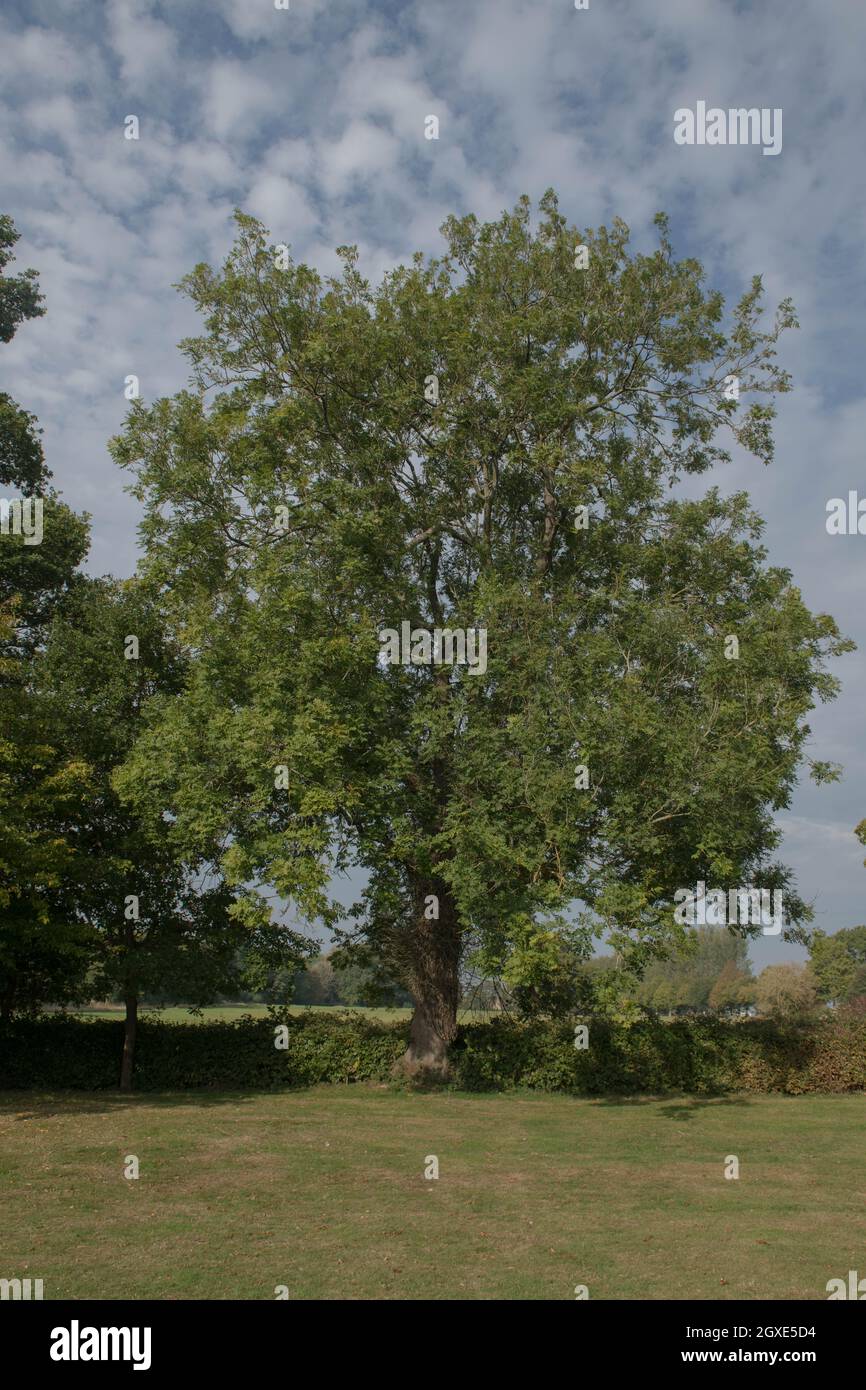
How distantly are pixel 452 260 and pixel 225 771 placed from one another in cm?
1397

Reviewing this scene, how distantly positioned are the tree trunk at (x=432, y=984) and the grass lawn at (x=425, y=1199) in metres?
2.05

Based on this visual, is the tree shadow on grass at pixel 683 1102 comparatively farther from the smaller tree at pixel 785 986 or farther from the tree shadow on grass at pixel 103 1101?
the smaller tree at pixel 785 986

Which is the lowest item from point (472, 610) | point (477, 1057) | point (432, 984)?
point (477, 1057)

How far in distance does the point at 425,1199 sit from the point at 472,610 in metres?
11.8

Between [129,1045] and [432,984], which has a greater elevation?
[432,984]

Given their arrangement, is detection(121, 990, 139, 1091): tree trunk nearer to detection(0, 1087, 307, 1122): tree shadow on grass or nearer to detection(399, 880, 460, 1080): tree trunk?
detection(0, 1087, 307, 1122): tree shadow on grass

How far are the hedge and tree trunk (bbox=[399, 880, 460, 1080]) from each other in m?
0.61

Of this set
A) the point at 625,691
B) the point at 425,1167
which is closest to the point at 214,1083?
the point at 425,1167

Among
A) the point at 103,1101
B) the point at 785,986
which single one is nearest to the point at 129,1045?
the point at 103,1101

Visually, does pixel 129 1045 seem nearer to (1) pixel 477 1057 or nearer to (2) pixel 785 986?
(1) pixel 477 1057

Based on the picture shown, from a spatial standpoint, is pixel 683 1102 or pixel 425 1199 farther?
pixel 683 1102

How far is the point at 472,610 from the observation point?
2097 centimetres

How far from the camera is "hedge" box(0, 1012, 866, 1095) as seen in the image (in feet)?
76.9

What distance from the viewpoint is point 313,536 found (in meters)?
22.2
